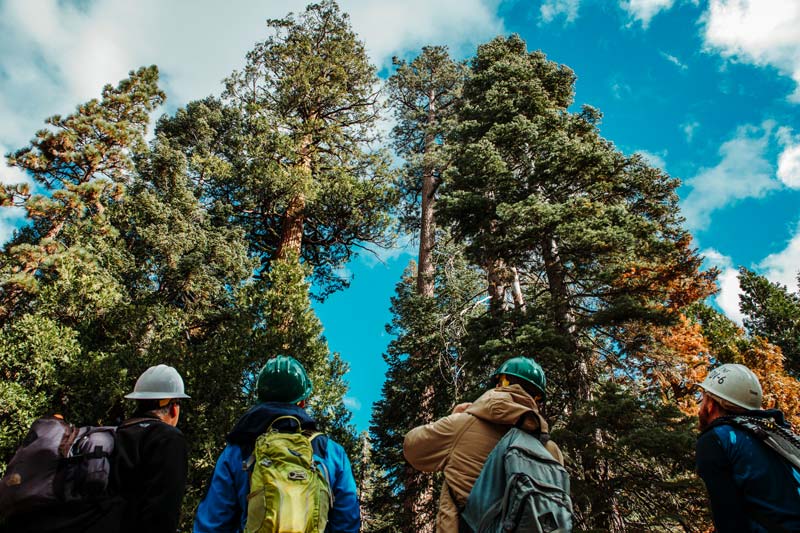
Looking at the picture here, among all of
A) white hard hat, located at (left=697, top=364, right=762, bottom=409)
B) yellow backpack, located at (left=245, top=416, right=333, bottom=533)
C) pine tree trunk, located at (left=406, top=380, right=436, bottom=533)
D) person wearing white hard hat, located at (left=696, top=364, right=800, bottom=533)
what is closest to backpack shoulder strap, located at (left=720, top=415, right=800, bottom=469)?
person wearing white hard hat, located at (left=696, top=364, right=800, bottom=533)

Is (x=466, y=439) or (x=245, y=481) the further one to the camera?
(x=466, y=439)

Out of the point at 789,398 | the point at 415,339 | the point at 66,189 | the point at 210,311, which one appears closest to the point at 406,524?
the point at 415,339

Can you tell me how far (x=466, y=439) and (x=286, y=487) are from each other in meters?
0.96

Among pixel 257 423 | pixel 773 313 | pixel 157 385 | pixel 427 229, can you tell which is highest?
pixel 773 313

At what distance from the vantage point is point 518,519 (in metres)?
1.87

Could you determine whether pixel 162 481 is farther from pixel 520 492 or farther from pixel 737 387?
pixel 737 387

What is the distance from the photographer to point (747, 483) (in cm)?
207

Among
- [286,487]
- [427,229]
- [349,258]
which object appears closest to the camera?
[286,487]

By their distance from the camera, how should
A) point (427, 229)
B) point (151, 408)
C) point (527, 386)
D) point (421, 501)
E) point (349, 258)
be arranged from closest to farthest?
point (151, 408)
point (527, 386)
point (421, 501)
point (427, 229)
point (349, 258)

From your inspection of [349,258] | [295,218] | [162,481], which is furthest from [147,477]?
[349,258]

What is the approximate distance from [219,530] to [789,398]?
18990 millimetres

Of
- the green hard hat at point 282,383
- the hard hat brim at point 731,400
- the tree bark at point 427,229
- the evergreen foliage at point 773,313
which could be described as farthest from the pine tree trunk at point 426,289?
the evergreen foliage at point 773,313

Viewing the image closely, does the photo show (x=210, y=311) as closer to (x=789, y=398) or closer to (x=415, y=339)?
(x=415, y=339)

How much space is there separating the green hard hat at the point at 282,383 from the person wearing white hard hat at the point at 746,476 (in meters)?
2.01
